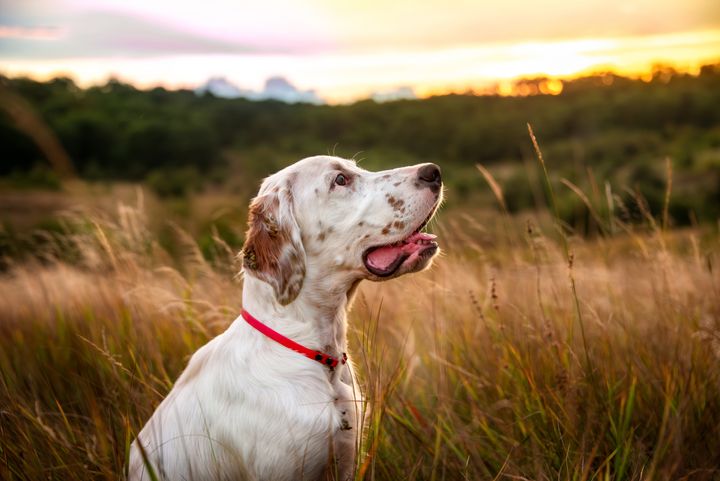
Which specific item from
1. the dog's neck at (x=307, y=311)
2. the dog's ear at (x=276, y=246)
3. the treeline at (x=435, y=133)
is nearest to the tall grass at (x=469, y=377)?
the dog's neck at (x=307, y=311)

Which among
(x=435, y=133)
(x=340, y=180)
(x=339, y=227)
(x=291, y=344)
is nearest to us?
(x=291, y=344)

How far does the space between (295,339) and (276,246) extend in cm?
41

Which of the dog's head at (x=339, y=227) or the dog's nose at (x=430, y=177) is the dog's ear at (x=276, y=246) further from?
the dog's nose at (x=430, y=177)

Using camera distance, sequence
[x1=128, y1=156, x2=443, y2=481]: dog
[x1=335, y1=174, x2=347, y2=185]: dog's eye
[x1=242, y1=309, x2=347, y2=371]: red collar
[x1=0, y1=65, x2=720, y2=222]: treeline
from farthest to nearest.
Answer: [x1=0, y1=65, x2=720, y2=222]: treeline, [x1=335, y1=174, x2=347, y2=185]: dog's eye, [x1=242, y1=309, x2=347, y2=371]: red collar, [x1=128, y1=156, x2=443, y2=481]: dog

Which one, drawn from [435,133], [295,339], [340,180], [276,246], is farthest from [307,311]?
[435,133]

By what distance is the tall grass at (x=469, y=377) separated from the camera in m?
2.35

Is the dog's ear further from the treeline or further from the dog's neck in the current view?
the treeline

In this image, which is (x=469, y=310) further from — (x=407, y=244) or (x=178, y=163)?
(x=178, y=163)

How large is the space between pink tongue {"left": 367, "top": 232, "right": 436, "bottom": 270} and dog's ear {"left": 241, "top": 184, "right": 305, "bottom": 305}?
321 mm

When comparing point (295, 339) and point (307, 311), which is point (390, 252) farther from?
point (295, 339)

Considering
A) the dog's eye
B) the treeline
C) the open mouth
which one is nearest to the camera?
the open mouth

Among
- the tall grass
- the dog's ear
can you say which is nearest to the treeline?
the tall grass

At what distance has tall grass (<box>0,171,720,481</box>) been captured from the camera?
2350mm

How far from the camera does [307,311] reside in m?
2.57
